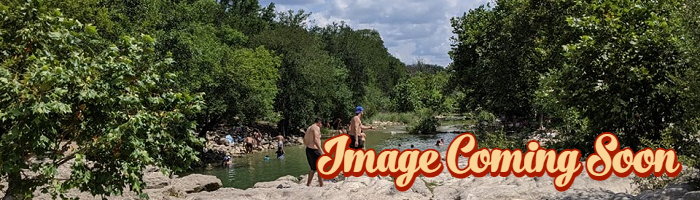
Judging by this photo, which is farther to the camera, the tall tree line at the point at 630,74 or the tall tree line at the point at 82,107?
the tall tree line at the point at 630,74

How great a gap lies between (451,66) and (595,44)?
101ft

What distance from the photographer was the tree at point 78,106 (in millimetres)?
6844

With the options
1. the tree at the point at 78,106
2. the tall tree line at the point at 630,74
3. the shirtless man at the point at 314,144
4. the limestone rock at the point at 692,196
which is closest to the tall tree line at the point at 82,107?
the tree at the point at 78,106

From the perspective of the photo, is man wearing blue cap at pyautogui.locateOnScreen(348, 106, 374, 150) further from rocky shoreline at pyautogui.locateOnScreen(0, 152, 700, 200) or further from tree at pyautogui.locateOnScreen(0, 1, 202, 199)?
tree at pyautogui.locateOnScreen(0, 1, 202, 199)

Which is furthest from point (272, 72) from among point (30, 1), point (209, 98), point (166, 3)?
point (30, 1)

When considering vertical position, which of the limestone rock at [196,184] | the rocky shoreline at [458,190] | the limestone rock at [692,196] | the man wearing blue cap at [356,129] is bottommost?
the limestone rock at [196,184]

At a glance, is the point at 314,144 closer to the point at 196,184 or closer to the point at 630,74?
the point at 196,184

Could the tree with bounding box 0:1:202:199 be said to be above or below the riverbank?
above

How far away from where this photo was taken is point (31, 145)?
274 inches

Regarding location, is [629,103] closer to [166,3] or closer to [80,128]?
[80,128]

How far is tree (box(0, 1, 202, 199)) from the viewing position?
22.5ft

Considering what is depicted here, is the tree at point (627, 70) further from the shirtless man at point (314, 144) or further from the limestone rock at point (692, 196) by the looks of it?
the shirtless man at point (314, 144)

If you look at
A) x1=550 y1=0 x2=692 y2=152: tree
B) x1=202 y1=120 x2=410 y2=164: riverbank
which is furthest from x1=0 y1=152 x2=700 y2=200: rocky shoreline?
x1=202 y1=120 x2=410 y2=164: riverbank

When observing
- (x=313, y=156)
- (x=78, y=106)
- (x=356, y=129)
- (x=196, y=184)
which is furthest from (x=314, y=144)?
(x=78, y=106)
